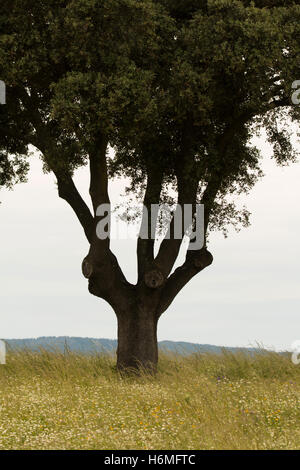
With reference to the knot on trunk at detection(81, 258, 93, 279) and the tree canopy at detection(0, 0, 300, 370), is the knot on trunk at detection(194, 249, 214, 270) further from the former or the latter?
the knot on trunk at detection(81, 258, 93, 279)

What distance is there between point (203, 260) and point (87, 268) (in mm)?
3889

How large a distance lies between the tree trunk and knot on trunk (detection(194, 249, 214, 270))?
2171mm

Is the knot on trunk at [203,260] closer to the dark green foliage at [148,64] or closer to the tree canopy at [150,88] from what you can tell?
the tree canopy at [150,88]

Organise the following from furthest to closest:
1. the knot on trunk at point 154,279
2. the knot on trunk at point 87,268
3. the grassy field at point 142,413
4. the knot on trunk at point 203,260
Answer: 1. the knot on trunk at point 203,260
2. the knot on trunk at point 154,279
3. the knot on trunk at point 87,268
4. the grassy field at point 142,413

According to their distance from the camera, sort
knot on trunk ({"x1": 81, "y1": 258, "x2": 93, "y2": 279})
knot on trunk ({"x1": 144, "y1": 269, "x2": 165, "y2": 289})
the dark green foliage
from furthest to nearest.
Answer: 1. knot on trunk ({"x1": 144, "y1": 269, "x2": 165, "y2": 289})
2. knot on trunk ({"x1": 81, "y1": 258, "x2": 93, "y2": 279})
3. the dark green foliage

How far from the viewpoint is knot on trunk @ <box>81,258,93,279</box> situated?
66.8ft

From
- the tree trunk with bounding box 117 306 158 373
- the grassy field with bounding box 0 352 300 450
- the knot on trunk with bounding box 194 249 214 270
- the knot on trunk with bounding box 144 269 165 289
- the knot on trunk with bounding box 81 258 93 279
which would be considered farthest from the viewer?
the knot on trunk with bounding box 194 249 214 270

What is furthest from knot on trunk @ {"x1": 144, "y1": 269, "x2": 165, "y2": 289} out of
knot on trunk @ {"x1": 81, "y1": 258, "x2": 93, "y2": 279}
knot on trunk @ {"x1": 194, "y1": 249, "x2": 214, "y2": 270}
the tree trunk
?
knot on trunk @ {"x1": 81, "y1": 258, "x2": 93, "y2": 279}

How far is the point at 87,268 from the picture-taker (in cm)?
2042

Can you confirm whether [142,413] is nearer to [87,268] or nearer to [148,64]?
[87,268]

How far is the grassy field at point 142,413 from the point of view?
447 inches

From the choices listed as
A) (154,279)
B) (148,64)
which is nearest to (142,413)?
(154,279)

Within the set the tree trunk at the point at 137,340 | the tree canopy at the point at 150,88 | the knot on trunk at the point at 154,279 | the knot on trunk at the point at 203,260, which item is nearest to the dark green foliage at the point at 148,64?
the tree canopy at the point at 150,88

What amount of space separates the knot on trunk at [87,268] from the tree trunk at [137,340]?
1851 mm
